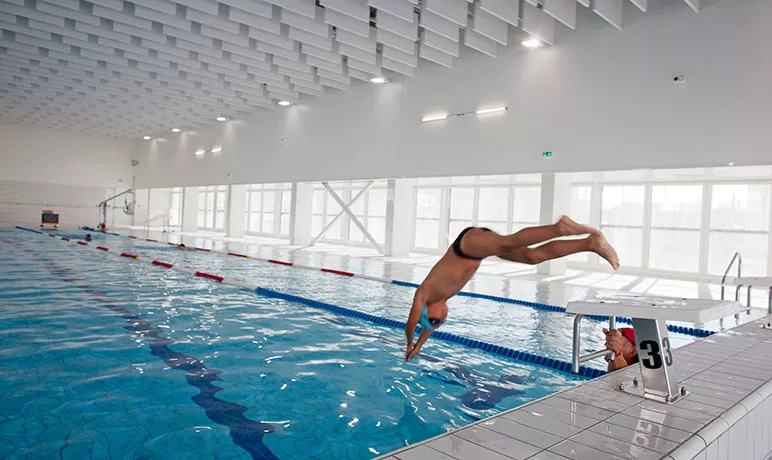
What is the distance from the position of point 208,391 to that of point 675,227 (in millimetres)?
13636

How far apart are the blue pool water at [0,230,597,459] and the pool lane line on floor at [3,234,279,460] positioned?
0.5 inches

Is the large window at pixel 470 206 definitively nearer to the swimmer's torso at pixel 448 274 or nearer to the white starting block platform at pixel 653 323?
the swimmer's torso at pixel 448 274

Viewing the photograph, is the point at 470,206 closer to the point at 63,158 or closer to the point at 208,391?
the point at 208,391

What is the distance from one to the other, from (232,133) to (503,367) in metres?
16.2

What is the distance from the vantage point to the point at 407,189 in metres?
13.9

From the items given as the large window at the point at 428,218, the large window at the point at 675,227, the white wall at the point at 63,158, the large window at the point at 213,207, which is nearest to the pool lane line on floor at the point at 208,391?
the large window at the point at 675,227

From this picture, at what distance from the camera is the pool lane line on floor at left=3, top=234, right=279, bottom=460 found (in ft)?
8.58

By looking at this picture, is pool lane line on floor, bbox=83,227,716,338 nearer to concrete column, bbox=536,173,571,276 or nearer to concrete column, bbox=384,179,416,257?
concrete column, bbox=536,173,571,276

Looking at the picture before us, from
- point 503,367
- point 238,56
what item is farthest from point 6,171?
point 503,367

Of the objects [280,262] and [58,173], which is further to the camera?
[58,173]

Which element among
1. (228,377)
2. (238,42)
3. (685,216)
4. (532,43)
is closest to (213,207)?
(238,42)

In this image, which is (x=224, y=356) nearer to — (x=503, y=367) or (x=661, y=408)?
(x=503, y=367)

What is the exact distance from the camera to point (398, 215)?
14047 millimetres

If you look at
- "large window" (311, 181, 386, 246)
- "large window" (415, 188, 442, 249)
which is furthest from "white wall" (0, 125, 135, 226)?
"large window" (415, 188, 442, 249)
